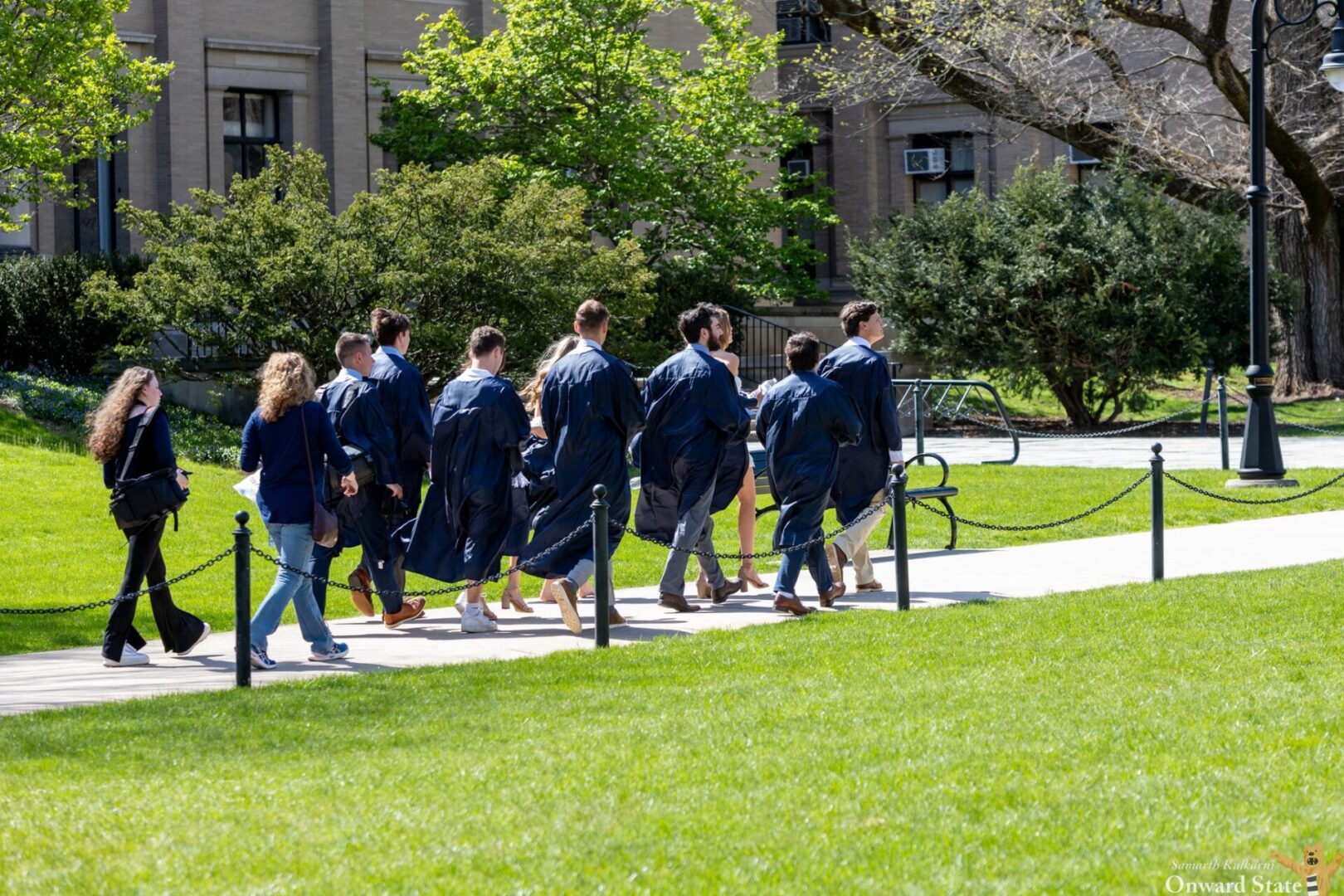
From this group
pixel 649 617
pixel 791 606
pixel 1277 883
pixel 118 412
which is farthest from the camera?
pixel 649 617

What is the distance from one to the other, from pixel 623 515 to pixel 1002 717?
381cm

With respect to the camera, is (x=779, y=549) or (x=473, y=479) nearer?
(x=473, y=479)

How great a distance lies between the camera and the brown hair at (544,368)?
1110cm

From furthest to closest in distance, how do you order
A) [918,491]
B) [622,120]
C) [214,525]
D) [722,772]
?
[622,120]
[214,525]
[918,491]
[722,772]

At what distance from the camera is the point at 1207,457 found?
2158 centimetres

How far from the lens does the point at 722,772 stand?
6477 mm

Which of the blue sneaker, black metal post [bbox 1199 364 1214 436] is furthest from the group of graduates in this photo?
black metal post [bbox 1199 364 1214 436]

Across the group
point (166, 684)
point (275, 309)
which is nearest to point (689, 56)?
point (275, 309)

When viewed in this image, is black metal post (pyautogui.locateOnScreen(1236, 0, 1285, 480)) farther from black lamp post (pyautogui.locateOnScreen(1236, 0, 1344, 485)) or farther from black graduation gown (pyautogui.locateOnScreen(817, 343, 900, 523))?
black graduation gown (pyautogui.locateOnScreen(817, 343, 900, 523))

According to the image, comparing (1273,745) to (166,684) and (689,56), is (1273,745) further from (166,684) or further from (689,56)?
(689,56)

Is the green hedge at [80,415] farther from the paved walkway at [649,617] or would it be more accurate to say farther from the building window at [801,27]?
the building window at [801,27]

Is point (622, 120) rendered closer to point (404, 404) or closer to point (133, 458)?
point (404, 404)

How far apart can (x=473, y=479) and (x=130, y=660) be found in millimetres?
2167

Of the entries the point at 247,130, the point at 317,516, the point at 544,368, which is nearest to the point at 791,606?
Answer: the point at 544,368
